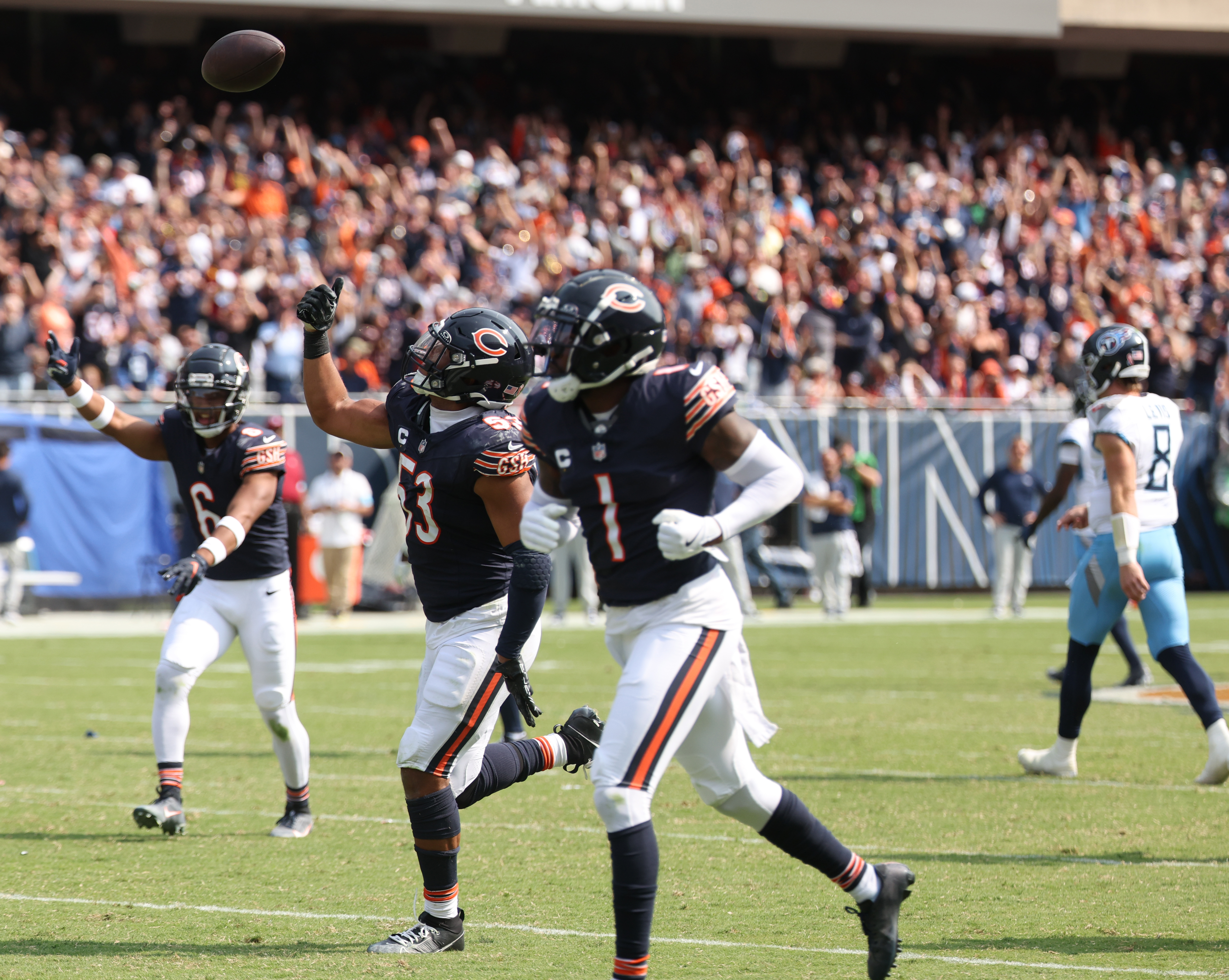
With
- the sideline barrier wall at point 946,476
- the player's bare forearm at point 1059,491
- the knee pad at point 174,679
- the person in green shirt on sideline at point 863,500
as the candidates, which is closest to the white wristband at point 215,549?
the knee pad at point 174,679

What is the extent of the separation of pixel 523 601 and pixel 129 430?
259cm

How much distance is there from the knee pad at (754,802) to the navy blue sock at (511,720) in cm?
361

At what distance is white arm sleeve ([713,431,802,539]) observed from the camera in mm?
4301

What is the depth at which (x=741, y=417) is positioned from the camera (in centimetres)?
432

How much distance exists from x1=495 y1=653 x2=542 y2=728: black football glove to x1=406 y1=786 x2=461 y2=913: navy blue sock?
364mm

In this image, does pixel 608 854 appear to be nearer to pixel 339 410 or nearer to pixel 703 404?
pixel 339 410

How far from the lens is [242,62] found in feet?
23.3

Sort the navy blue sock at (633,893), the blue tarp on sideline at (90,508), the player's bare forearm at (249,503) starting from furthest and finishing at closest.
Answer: the blue tarp on sideline at (90,508) < the player's bare forearm at (249,503) < the navy blue sock at (633,893)

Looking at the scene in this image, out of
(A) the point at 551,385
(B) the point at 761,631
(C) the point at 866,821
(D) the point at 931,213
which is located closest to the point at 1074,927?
(C) the point at 866,821

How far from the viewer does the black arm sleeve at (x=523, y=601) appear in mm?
5164

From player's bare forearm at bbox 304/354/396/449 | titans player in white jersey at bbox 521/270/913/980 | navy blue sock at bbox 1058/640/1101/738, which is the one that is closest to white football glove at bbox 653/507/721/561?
titans player in white jersey at bbox 521/270/913/980

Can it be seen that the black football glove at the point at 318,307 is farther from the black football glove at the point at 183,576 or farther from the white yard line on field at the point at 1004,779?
the white yard line on field at the point at 1004,779

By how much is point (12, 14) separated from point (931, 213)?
14.6 meters

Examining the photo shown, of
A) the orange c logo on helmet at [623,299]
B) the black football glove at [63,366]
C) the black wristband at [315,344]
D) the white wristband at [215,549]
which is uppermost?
the orange c logo on helmet at [623,299]
